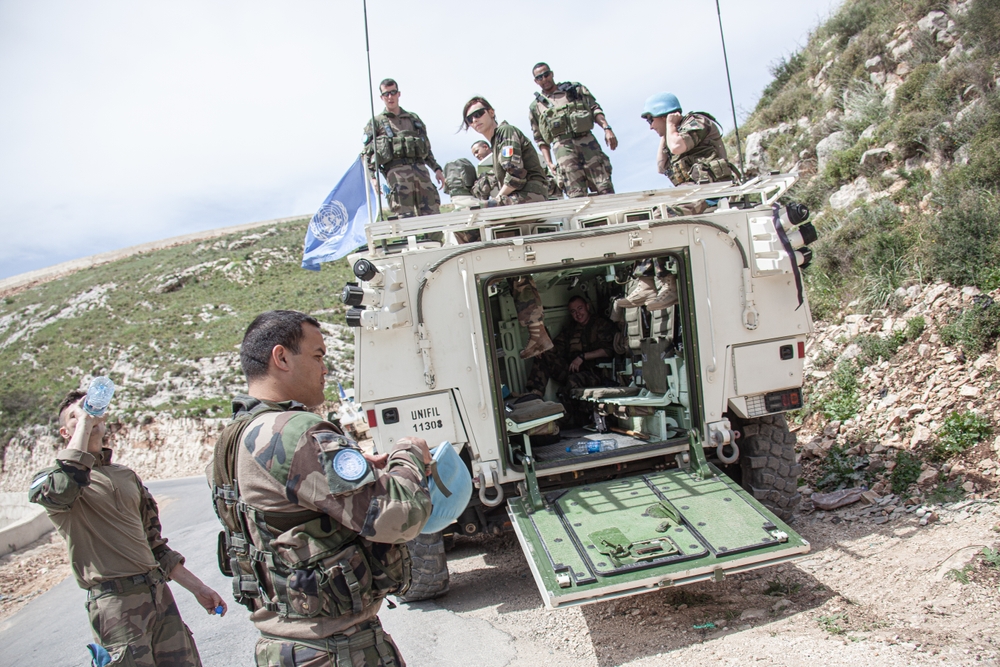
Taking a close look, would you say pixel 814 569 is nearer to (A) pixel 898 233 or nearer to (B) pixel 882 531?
(B) pixel 882 531

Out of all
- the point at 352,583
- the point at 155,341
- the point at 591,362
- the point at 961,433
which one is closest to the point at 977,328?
the point at 961,433

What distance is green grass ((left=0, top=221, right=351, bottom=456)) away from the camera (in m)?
24.4

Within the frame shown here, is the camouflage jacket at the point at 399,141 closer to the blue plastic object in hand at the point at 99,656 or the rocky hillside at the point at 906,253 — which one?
the rocky hillside at the point at 906,253

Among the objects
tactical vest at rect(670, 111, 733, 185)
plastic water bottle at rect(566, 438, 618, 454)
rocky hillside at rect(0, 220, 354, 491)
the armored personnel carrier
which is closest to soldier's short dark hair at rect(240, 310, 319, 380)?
the armored personnel carrier

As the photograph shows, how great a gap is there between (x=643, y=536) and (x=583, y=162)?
4.73 meters

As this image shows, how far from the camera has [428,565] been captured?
4.61 meters

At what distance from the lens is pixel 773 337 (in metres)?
4.81

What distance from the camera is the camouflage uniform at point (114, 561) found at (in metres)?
2.95

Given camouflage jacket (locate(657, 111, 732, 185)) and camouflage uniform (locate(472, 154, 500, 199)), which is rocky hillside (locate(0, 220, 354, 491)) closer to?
camouflage uniform (locate(472, 154, 500, 199))

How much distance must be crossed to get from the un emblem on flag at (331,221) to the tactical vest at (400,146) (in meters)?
1.79

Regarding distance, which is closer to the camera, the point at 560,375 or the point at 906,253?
the point at 560,375

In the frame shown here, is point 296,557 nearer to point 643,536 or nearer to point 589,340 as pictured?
point 643,536

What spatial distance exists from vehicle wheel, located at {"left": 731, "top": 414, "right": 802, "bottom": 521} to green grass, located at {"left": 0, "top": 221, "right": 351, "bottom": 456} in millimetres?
19202

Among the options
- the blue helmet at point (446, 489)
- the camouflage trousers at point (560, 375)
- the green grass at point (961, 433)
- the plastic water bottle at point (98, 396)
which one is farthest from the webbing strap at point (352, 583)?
the green grass at point (961, 433)
